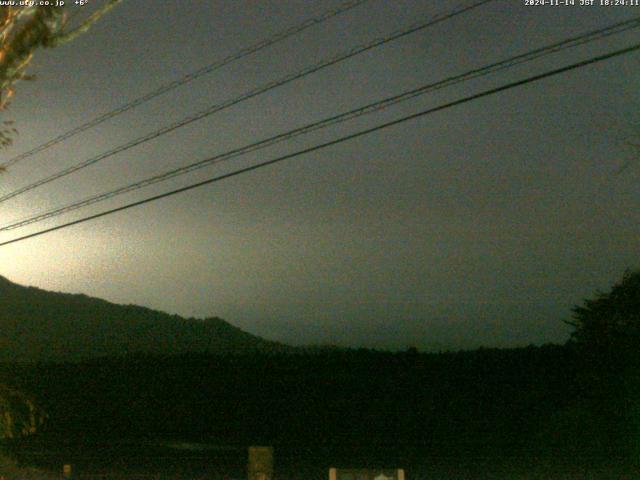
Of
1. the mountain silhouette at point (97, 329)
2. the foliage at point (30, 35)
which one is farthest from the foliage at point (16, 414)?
the mountain silhouette at point (97, 329)

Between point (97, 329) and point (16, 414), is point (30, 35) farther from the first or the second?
point (97, 329)

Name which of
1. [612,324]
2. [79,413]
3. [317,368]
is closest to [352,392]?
[317,368]

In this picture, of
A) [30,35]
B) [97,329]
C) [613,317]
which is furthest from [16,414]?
[97,329]

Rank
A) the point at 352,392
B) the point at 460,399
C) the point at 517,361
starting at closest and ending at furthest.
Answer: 1. the point at 517,361
2. the point at 460,399
3. the point at 352,392

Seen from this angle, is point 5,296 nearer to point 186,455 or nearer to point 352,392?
point 352,392

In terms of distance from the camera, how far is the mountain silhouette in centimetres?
7594

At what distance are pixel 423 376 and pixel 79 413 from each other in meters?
17.7

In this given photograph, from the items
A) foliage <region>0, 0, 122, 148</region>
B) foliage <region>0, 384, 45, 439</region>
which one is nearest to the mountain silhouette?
foliage <region>0, 384, 45, 439</region>

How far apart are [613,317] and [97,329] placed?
68746 mm

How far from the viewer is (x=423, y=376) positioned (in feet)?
134

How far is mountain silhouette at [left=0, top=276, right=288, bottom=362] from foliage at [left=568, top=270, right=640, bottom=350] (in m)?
50.6

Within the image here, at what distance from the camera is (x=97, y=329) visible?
3359 inches

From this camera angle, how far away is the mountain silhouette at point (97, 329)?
249 feet

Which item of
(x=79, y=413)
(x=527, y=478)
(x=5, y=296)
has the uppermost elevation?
(x=5, y=296)
